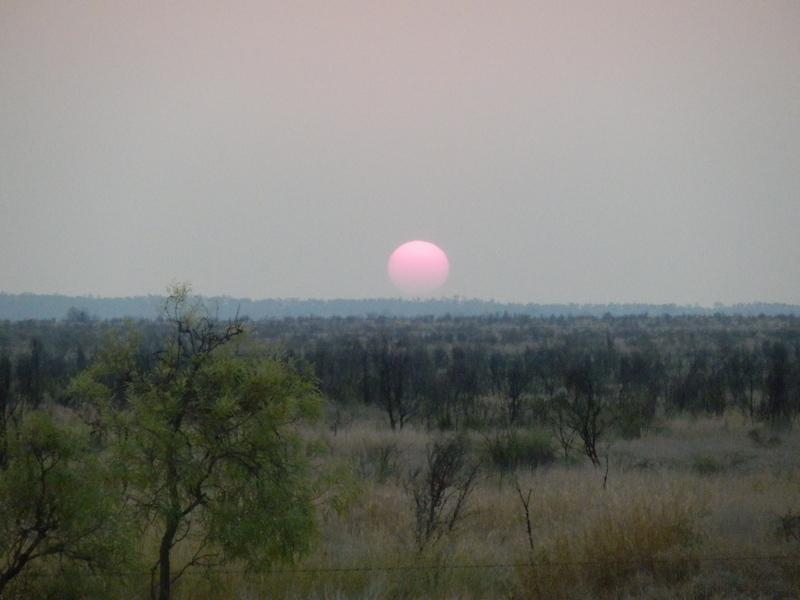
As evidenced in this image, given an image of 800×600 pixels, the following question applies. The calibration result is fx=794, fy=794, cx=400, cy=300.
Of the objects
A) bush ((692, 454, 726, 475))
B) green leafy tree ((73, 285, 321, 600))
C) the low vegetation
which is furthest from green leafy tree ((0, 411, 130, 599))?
bush ((692, 454, 726, 475))

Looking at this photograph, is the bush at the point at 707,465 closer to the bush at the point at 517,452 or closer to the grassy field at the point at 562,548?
the grassy field at the point at 562,548

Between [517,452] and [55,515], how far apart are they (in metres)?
14.1

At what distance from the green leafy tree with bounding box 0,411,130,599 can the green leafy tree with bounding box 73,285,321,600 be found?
0.42 meters

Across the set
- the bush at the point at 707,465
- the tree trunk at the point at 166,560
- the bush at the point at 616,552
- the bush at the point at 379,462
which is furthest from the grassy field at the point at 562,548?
the bush at the point at 707,465

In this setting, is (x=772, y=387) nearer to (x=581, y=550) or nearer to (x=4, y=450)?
(x=581, y=550)

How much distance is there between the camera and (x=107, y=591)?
7.20m

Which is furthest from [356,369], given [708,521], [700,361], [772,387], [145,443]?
[145,443]

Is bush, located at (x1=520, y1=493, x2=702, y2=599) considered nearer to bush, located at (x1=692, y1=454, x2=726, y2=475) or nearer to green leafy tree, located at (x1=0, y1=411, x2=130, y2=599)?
green leafy tree, located at (x1=0, y1=411, x2=130, y2=599)

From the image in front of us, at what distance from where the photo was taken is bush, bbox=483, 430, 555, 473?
752 inches

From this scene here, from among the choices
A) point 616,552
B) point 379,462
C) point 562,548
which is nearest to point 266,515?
point 562,548

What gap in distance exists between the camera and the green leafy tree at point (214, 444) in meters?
7.50

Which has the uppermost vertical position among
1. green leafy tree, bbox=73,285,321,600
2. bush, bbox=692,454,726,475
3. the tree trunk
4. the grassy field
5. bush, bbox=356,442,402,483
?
green leafy tree, bbox=73,285,321,600

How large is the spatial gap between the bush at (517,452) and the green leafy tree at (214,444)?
1107 centimetres

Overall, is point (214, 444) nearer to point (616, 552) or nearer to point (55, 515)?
point (55, 515)
